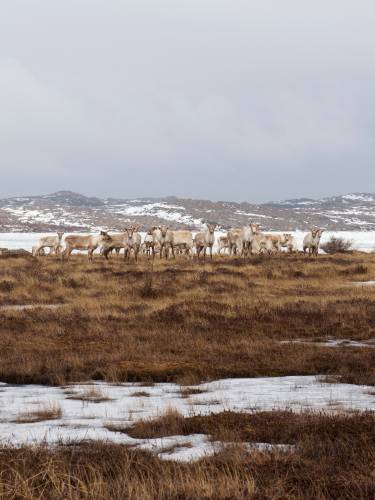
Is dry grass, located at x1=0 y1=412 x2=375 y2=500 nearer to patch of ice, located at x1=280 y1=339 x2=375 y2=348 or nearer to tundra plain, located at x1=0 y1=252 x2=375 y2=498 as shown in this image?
tundra plain, located at x1=0 y1=252 x2=375 y2=498

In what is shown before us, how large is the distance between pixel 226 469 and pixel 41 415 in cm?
313

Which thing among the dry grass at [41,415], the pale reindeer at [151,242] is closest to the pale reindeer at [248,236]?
the pale reindeer at [151,242]

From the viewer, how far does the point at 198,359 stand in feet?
36.8

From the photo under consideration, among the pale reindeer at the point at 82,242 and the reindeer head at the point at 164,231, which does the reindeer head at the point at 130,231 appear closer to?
the reindeer head at the point at 164,231

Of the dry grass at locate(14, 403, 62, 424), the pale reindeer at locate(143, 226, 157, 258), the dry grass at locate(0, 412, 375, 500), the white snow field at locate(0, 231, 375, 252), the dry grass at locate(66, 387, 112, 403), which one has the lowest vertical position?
the white snow field at locate(0, 231, 375, 252)

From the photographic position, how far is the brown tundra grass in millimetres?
10219

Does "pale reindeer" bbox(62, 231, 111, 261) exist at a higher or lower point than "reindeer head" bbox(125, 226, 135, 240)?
lower

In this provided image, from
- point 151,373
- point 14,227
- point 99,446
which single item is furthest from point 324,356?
point 14,227

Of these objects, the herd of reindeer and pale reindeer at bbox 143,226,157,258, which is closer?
the herd of reindeer

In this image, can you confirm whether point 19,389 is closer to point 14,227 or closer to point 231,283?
point 231,283

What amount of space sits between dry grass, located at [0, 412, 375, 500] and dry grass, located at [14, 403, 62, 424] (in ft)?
5.01

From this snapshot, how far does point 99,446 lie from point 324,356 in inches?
245

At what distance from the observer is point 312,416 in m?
6.47

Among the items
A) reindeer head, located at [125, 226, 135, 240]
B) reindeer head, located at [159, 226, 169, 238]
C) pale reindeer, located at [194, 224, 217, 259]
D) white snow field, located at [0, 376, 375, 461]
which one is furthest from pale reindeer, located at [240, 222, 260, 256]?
white snow field, located at [0, 376, 375, 461]
